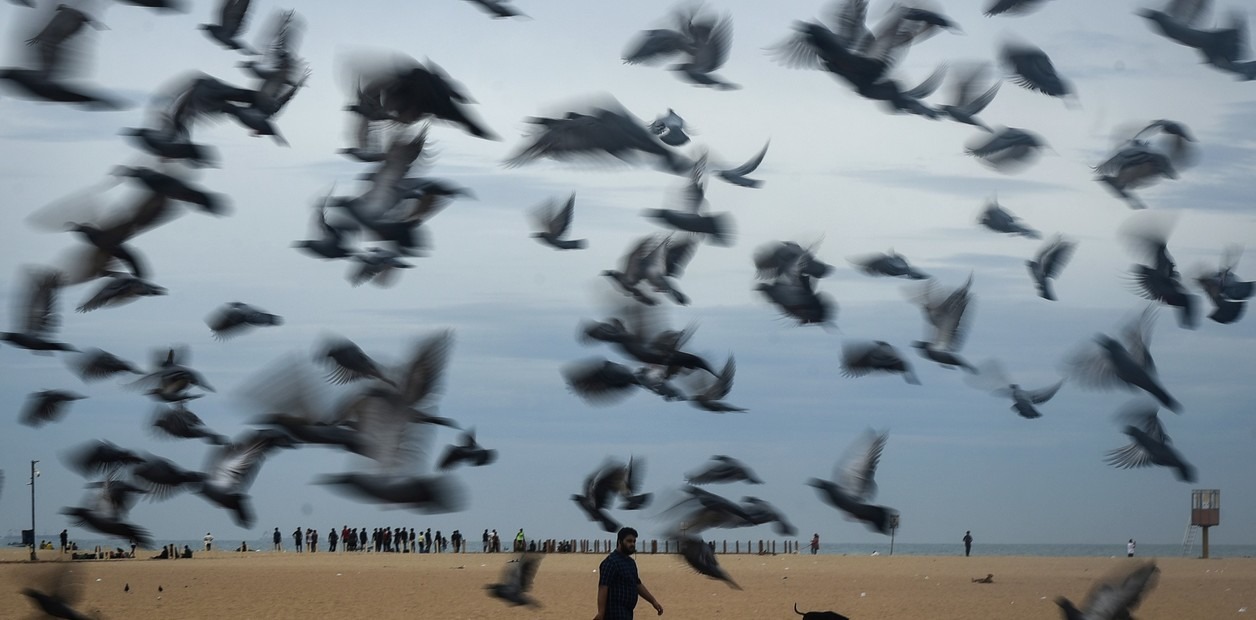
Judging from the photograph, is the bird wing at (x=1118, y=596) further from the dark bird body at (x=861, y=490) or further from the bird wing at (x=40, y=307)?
the bird wing at (x=40, y=307)

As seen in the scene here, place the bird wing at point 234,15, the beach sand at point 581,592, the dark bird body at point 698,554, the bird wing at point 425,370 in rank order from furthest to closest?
the beach sand at point 581,592, the dark bird body at point 698,554, the bird wing at point 234,15, the bird wing at point 425,370

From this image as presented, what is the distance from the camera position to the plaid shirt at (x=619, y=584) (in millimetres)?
10773

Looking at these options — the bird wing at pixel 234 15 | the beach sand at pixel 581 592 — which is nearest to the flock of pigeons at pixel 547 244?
the bird wing at pixel 234 15

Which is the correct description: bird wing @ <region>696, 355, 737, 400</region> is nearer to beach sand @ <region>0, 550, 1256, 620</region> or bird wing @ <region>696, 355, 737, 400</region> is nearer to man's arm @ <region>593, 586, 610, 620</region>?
man's arm @ <region>593, 586, 610, 620</region>

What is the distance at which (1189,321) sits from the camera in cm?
1118

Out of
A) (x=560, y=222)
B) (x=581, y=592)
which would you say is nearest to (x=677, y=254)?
(x=560, y=222)

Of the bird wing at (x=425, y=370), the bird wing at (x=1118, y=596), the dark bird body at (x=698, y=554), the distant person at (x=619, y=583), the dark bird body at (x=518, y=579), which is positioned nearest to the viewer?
the bird wing at (x=425, y=370)

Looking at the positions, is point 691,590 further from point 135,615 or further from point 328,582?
point 135,615

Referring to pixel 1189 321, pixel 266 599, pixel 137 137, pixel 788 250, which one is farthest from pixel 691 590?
pixel 137 137

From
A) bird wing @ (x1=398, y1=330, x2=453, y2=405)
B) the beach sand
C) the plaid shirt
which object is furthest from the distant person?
the beach sand

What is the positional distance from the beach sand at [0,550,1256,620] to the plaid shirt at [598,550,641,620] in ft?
29.2

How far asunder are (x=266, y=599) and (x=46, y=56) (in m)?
20.2

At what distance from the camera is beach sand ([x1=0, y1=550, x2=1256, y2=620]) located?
2361cm

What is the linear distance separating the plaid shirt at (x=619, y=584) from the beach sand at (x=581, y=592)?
29.2 ft
